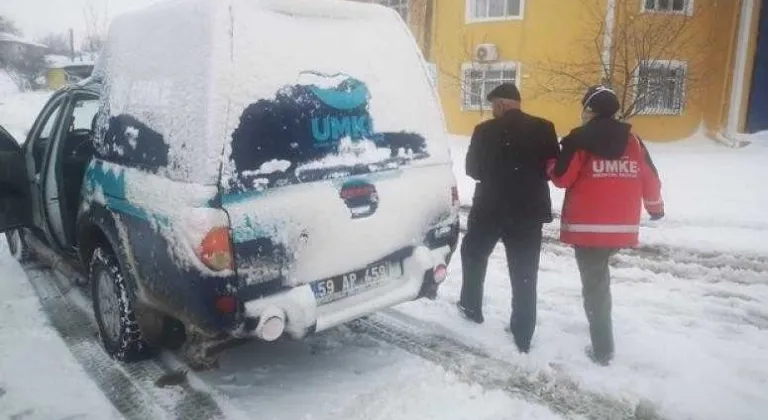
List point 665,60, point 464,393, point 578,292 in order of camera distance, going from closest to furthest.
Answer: point 464,393 → point 578,292 → point 665,60

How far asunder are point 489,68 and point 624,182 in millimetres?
13622

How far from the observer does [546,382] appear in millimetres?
3375

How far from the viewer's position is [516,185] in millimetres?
3654

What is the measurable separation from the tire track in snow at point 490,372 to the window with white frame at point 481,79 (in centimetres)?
1286

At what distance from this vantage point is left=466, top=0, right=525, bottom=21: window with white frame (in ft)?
51.7

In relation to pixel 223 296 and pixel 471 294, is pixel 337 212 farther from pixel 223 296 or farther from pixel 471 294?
pixel 471 294

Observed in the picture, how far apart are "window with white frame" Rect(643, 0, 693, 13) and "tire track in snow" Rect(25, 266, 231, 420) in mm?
14999

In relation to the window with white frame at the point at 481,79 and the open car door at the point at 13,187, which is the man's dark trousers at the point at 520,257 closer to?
the open car door at the point at 13,187

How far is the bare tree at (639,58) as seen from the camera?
13.7 m

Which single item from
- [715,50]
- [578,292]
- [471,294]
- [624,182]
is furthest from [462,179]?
[715,50]

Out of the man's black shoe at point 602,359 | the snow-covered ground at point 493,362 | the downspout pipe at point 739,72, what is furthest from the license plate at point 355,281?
the downspout pipe at point 739,72

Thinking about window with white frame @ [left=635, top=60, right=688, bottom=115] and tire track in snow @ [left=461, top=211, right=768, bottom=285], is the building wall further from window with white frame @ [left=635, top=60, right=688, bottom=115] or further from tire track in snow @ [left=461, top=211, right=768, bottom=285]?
tire track in snow @ [left=461, top=211, right=768, bottom=285]

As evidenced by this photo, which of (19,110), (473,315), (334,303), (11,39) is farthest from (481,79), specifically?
(11,39)

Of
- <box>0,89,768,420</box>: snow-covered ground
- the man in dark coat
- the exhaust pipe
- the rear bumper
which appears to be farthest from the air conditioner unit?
the exhaust pipe
